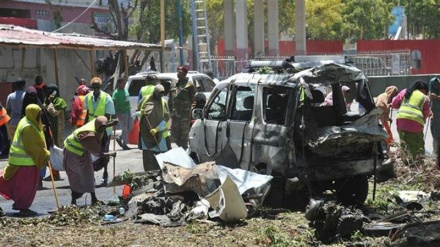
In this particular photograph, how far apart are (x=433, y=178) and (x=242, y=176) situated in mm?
3523

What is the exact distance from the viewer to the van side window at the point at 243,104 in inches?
431

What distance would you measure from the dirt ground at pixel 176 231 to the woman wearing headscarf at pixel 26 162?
0.68 meters

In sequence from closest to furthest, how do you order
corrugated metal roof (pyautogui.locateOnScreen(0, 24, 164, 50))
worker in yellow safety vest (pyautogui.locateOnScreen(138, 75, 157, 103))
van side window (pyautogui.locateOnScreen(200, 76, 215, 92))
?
worker in yellow safety vest (pyautogui.locateOnScreen(138, 75, 157, 103))
corrugated metal roof (pyautogui.locateOnScreen(0, 24, 164, 50))
van side window (pyautogui.locateOnScreen(200, 76, 215, 92))

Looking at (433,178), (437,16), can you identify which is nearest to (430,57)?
(437,16)

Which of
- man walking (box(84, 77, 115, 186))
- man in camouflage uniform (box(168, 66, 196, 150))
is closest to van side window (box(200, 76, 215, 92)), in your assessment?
man in camouflage uniform (box(168, 66, 196, 150))

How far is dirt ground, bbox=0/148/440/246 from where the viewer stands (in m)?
8.59

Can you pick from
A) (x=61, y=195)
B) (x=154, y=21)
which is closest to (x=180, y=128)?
(x=61, y=195)

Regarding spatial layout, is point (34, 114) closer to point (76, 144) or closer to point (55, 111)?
point (76, 144)

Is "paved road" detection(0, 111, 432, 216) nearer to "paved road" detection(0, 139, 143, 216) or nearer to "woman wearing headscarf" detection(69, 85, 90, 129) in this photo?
"paved road" detection(0, 139, 143, 216)

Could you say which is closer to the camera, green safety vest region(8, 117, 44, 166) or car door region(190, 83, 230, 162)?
green safety vest region(8, 117, 44, 166)

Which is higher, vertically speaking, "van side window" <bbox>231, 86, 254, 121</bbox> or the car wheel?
"van side window" <bbox>231, 86, 254, 121</bbox>

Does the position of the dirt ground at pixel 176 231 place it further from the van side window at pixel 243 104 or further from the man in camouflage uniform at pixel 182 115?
the man in camouflage uniform at pixel 182 115

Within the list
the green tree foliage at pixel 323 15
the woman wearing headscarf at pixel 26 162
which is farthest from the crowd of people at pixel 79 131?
the green tree foliage at pixel 323 15

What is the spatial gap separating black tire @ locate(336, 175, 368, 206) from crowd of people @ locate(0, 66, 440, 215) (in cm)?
127
